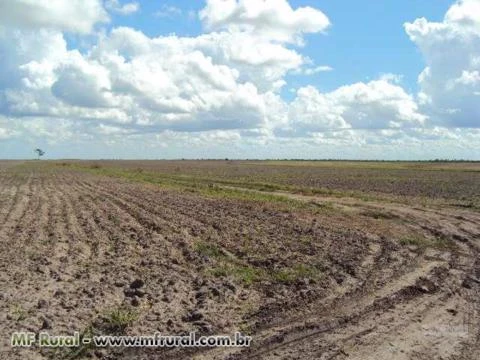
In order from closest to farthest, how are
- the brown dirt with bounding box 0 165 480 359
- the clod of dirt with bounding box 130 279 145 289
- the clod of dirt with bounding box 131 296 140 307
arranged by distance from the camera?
the brown dirt with bounding box 0 165 480 359, the clod of dirt with bounding box 131 296 140 307, the clod of dirt with bounding box 130 279 145 289

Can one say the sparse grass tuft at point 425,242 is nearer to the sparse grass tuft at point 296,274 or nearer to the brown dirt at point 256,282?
the brown dirt at point 256,282

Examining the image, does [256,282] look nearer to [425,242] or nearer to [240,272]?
[240,272]

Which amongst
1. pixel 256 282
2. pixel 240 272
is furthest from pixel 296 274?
pixel 240 272

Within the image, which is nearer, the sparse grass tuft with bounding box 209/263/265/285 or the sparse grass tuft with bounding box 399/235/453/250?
the sparse grass tuft with bounding box 209/263/265/285

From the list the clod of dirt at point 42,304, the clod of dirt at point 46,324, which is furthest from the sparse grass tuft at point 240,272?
the clod of dirt at point 46,324

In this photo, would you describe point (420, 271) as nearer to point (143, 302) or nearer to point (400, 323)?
point (400, 323)

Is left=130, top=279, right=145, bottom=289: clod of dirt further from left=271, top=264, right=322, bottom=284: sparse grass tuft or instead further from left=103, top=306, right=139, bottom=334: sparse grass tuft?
left=271, top=264, right=322, bottom=284: sparse grass tuft

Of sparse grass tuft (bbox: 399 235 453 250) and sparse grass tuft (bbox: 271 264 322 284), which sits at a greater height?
sparse grass tuft (bbox: 271 264 322 284)

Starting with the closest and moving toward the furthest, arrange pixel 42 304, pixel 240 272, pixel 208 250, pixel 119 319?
pixel 119 319 < pixel 42 304 < pixel 240 272 < pixel 208 250

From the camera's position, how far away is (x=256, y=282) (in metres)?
9.98

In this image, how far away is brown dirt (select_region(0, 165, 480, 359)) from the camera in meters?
7.06

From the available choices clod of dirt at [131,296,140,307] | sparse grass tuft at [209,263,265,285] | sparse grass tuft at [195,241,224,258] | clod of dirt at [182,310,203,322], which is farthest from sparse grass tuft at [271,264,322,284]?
clod of dirt at [131,296,140,307]

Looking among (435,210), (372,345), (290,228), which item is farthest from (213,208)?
(372,345)

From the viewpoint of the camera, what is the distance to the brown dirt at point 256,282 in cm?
706
